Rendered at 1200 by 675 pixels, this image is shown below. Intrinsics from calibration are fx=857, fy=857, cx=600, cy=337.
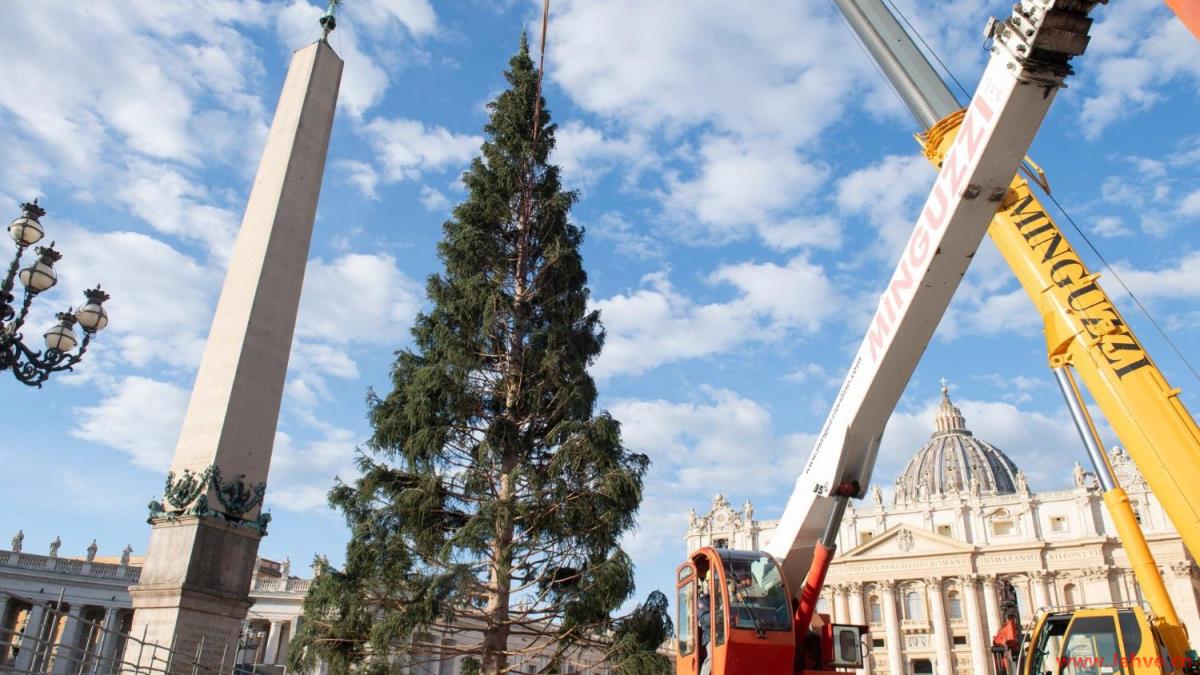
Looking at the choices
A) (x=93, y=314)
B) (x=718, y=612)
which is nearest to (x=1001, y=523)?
(x=718, y=612)

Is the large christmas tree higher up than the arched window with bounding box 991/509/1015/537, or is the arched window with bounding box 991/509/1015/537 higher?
the arched window with bounding box 991/509/1015/537

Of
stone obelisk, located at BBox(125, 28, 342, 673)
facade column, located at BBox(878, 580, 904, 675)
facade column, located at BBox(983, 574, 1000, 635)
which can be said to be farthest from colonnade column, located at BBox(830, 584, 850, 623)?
stone obelisk, located at BBox(125, 28, 342, 673)

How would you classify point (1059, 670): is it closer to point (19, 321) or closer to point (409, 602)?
point (409, 602)

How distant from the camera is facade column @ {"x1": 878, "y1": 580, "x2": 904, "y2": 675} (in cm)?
6781

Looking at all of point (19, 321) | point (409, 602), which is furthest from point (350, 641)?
point (19, 321)

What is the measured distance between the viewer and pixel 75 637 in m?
45.0

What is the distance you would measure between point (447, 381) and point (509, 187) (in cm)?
571

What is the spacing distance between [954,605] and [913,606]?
10.3ft

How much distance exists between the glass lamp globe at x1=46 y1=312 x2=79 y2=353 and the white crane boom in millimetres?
9344

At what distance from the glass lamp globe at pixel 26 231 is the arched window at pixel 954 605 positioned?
7112cm

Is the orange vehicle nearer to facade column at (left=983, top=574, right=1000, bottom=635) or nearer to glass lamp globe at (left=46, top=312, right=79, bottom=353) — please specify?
glass lamp globe at (left=46, top=312, right=79, bottom=353)

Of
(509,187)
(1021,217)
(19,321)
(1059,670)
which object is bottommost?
(1059,670)

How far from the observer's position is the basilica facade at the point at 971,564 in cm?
6431

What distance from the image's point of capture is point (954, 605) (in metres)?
69.2
